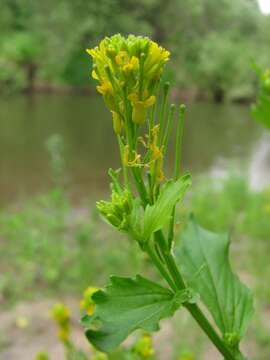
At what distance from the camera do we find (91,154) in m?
9.39

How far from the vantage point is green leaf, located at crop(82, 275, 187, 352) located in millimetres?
562

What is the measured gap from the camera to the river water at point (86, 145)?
7418 millimetres

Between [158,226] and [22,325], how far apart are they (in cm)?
260

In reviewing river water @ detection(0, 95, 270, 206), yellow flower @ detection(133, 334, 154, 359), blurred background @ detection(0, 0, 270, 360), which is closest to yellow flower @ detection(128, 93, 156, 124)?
blurred background @ detection(0, 0, 270, 360)

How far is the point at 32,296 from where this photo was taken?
3439 mm

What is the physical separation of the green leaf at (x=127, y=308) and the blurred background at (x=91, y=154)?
36 centimetres

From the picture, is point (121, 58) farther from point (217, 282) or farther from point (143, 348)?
point (143, 348)

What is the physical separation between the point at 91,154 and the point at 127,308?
29.1 ft

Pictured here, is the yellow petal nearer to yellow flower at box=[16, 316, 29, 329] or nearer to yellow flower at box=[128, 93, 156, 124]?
yellow flower at box=[128, 93, 156, 124]

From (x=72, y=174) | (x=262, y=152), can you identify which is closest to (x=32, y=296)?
(x=72, y=174)

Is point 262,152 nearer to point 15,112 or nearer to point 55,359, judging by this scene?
point 15,112

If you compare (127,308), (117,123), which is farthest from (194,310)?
(117,123)

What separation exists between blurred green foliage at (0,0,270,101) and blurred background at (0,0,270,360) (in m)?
0.05

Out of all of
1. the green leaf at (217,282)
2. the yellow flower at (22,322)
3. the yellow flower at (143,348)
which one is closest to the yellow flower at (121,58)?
the green leaf at (217,282)
